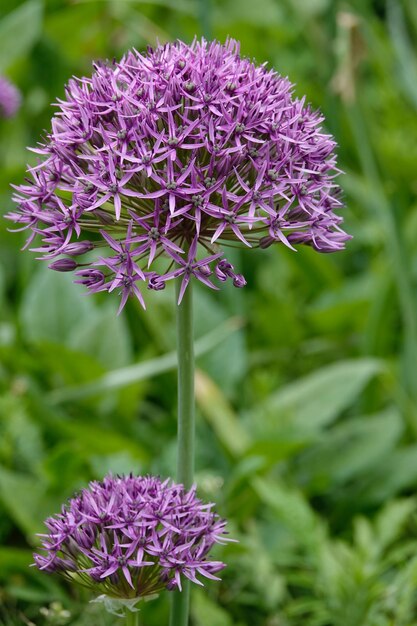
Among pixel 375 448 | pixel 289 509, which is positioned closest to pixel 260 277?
pixel 375 448

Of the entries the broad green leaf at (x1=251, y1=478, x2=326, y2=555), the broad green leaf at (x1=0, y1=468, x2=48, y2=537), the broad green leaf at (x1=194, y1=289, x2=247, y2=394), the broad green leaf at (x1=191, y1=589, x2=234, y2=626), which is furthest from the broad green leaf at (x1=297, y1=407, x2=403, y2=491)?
the broad green leaf at (x1=0, y1=468, x2=48, y2=537)

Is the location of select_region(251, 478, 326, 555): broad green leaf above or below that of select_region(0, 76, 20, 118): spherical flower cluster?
below

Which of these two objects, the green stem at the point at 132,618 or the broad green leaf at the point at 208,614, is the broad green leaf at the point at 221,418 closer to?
the broad green leaf at the point at 208,614

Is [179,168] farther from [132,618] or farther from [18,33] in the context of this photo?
[18,33]

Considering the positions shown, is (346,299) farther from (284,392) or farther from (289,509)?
(289,509)

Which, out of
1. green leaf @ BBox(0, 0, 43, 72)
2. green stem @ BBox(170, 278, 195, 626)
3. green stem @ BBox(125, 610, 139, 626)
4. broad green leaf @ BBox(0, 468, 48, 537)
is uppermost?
green leaf @ BBox(0, 0, 43, 72)

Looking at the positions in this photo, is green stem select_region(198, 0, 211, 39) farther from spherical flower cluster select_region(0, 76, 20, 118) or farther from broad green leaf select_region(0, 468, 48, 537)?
broad green leaf select_region(0, 468, 48, 537)
